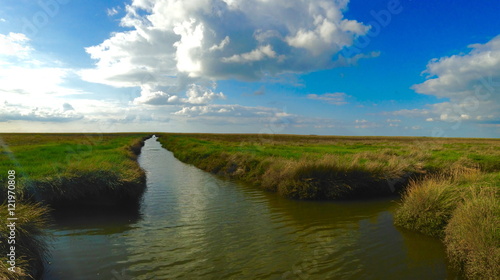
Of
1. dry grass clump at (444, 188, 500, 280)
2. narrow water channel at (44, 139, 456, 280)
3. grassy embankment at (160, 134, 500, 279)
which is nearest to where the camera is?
dry grass clump at (444, 188, 500, 280)

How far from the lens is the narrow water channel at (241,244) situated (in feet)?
23.1

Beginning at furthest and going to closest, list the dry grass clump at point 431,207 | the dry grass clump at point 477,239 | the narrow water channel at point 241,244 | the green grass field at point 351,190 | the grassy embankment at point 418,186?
the dry grass clump at point 431,207
the narrow water channel at point 241,244
the grassy embankment at point 418,186
the green grass field at point 351,190
the dry grass clump at point 477,239

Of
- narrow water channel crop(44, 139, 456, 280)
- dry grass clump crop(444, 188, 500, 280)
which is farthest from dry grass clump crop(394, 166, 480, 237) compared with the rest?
dry grass clump crop(444, 188, 500, 280)

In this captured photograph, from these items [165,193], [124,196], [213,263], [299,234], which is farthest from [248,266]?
[165,193]

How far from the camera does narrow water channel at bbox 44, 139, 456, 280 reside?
23.1 ft

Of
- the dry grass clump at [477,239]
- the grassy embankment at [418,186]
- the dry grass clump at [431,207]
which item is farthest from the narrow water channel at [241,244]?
the grassy embankment at [418,186]

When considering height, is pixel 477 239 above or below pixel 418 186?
below

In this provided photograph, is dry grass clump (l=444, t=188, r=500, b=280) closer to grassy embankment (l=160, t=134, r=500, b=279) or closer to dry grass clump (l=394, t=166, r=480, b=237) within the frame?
grassy embankment (l=160, t=134, r=500, b=279)

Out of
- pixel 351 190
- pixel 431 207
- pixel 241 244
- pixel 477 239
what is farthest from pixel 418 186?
pixel 241 244

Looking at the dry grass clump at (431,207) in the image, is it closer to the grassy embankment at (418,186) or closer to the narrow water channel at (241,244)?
the grassy embankment at (418,186)

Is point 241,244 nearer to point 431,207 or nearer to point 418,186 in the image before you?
point 431,207

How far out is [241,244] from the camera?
8.84m

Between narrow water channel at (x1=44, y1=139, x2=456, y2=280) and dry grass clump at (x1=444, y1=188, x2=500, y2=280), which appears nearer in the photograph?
dry grass clump at (x1=444, y1=188, x2=500, y2=280)

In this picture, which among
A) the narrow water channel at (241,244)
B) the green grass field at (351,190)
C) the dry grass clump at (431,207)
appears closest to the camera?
the green grass field at (351,190)
